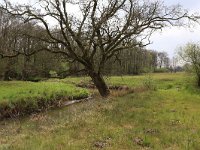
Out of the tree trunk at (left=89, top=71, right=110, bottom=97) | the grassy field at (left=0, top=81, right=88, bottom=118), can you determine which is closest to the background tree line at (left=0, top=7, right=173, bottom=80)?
the tree trunk at (left=89, top=71, right=110, bottom=97)

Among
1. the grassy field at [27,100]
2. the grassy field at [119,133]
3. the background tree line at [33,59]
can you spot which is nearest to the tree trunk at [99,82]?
the background tree line at [33,59]

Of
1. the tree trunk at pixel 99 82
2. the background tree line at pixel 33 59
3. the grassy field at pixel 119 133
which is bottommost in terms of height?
the grassy field at pixel 119 133

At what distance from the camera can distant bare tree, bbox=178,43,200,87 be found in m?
51.8

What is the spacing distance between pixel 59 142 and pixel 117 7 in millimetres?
18758

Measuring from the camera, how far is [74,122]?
55.2 feet

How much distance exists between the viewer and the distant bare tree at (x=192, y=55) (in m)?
51.8

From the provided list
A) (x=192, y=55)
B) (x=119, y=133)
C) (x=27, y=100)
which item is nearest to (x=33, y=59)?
(x=192, y=55)

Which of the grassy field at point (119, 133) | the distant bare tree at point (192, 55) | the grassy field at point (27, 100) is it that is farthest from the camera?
the distant bare tree at point (192, 55)

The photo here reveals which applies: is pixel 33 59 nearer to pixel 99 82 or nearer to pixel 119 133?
pixel 99 82

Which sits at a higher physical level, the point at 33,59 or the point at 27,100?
the point at 33,59

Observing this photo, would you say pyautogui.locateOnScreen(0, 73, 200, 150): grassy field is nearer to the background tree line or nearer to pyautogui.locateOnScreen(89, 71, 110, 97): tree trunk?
pyautogui.locateOnScreen(89, 71, 110, 97): tree trunk

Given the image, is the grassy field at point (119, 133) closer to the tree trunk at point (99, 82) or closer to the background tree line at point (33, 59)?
the tree trunk at point (99, 82)

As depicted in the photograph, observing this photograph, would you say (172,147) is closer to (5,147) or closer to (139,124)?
(139,124)

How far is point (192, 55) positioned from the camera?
53438 millimetres
